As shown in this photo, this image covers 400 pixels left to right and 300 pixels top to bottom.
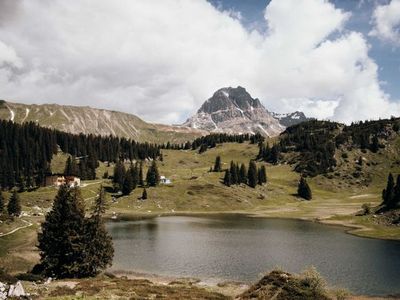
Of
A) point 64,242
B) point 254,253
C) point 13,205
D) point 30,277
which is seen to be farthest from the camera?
point 13,205

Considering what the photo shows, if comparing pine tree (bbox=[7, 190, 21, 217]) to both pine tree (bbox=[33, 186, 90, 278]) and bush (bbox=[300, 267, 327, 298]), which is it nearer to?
pine tree (bbox=[33, 186, 90, 278])

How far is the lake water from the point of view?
71.2m

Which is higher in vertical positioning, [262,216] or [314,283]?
[314,283]

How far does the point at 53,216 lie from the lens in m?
68.3

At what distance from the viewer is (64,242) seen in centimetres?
6569

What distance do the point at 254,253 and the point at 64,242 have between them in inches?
1662

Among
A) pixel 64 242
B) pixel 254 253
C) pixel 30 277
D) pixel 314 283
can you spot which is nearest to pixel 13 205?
pixel 64 242

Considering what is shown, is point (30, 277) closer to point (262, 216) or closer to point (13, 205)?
point (13, 205)

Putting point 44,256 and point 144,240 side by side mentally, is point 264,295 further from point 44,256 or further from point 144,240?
point 144,240

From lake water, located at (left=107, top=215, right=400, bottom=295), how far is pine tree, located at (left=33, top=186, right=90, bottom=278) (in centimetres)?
1315

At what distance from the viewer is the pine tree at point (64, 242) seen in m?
65.3

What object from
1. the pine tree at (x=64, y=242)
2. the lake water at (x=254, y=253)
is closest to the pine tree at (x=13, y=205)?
the lake water at (x=254, y=253)

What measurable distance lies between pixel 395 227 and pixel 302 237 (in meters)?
29.0

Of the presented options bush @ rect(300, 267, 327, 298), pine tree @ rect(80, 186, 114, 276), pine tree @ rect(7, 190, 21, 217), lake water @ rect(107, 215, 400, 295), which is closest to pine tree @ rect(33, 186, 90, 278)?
pine tree @ rect(80, 186, 114, 276)
